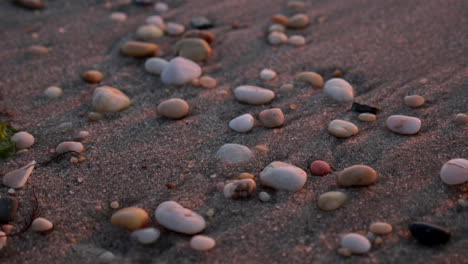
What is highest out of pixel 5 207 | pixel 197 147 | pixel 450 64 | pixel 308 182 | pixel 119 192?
pixel 450 64

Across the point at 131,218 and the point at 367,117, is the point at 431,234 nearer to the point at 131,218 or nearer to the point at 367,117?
the point at 367,117

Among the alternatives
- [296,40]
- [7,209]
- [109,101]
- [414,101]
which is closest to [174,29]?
[296,40]

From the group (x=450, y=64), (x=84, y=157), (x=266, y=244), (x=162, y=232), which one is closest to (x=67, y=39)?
(x=84, y=157)

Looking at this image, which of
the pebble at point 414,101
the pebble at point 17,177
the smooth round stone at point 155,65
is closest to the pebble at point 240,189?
the pebble at point 17,177

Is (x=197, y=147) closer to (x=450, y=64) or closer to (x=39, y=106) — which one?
(x=39, y=106)

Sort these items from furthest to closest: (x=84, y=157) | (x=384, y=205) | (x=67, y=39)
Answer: (x=67, y=39) < (x=84, y=157) < (x=384, y=205)

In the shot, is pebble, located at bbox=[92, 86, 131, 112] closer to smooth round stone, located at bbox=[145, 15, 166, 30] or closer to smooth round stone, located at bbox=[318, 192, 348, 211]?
smooth round stone, located at bbox=[145, 15, 166, 30]

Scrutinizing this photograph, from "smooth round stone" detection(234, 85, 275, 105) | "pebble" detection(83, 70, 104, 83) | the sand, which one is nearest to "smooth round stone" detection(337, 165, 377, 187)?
the sand

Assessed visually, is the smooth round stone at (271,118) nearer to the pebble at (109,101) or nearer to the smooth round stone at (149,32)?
the pebble at (109,101)
